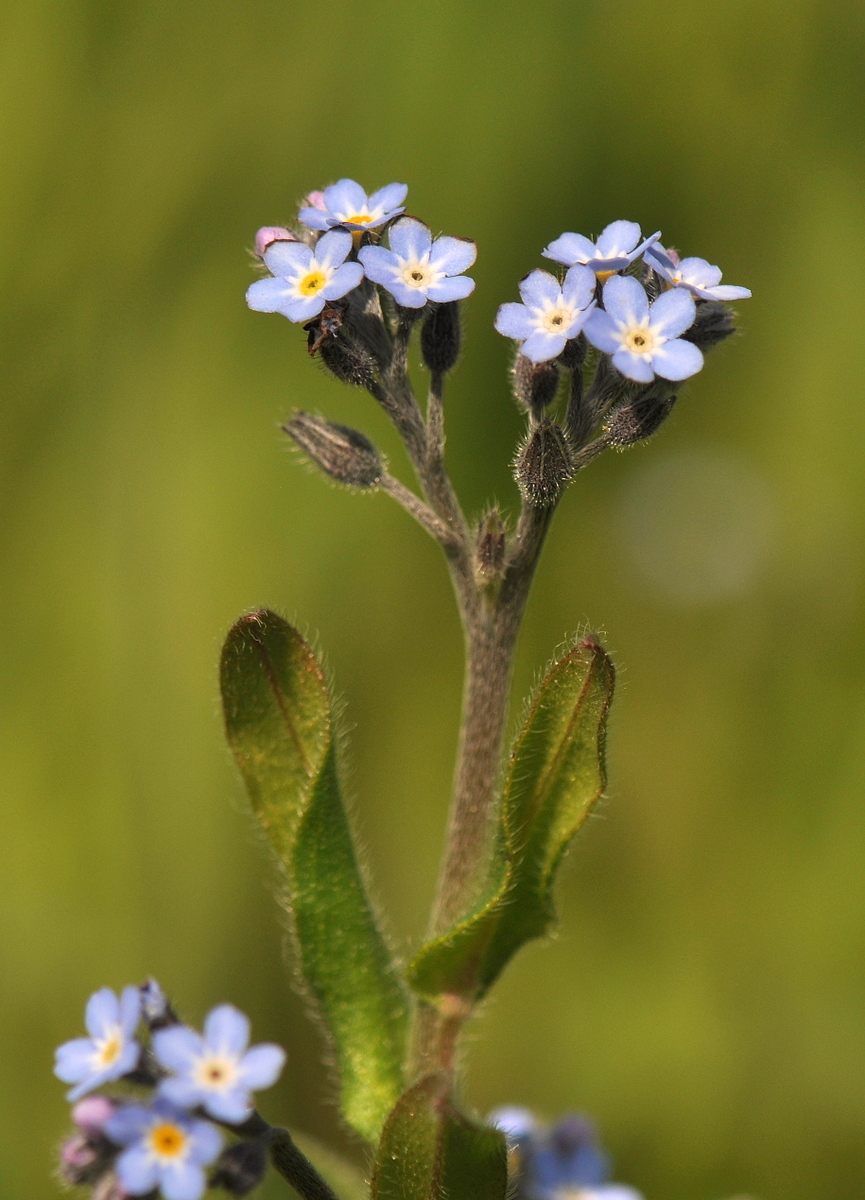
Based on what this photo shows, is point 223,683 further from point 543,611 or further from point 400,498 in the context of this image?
point 543,611

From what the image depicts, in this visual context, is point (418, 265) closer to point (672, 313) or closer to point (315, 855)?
point (672, 313)

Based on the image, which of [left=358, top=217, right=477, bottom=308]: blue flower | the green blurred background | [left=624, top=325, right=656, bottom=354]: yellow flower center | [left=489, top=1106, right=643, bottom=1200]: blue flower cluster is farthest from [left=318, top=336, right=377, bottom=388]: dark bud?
the green blurred background

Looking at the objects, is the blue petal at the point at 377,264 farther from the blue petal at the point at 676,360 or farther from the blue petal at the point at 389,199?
the blue petal at the point at 676,360

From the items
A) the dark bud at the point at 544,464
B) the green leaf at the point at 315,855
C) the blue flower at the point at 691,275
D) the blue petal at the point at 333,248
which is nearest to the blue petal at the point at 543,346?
the dark bud at the point at 544,464

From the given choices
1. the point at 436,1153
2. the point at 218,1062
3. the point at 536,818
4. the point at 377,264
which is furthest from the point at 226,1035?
the point at 377,264

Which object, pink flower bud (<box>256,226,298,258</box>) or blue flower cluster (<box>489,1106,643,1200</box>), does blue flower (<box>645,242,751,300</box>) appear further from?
blue flower cluster (<box>489,1106,643,1200</box>)
